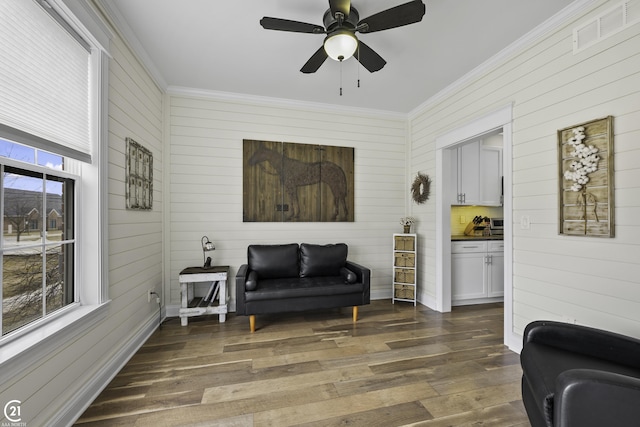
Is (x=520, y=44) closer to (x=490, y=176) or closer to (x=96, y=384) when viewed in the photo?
(x=490, y=176)

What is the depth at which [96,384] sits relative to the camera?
192cm

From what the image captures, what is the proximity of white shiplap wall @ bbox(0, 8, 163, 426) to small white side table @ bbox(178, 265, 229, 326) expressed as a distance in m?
0.32

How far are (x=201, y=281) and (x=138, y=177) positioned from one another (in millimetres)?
1369

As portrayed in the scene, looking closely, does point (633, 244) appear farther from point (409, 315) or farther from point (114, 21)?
point (114, 21)

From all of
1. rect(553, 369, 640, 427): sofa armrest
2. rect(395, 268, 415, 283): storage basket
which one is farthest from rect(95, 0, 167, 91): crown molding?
rect(395, 268, 415, 283): storage basket

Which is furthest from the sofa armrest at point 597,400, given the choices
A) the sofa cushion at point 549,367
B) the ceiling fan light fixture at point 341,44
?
the ceiling fan light fixture at point 341,44

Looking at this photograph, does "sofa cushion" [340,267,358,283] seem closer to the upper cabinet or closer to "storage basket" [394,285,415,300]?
"storage basket" [394,285,415,300]

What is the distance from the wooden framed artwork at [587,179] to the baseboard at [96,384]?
3755 millimetres

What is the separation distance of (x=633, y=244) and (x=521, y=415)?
1369mm

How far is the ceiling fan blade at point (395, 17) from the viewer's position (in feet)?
5.70

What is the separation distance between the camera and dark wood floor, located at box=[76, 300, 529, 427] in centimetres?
172

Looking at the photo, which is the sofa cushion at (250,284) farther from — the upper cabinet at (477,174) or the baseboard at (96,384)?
the upper cabinet at (477,174)

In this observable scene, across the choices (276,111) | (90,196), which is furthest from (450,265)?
(90,196)

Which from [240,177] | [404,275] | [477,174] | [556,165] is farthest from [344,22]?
[477,174]
